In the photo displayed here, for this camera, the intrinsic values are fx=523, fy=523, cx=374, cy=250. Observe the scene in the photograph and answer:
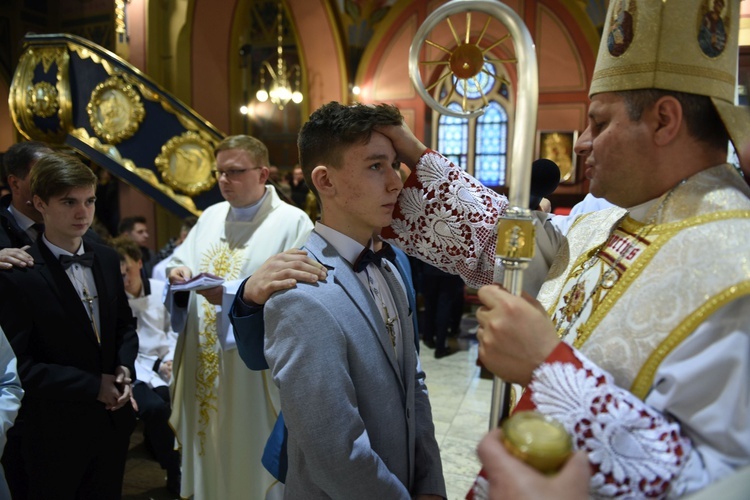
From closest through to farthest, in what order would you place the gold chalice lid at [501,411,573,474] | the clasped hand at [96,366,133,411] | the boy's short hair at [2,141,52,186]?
the gold chalice lid at [501,411,573,474]
the clasped hand at [96,366,133,411]
the boy's short hair at [2,141,52,186]

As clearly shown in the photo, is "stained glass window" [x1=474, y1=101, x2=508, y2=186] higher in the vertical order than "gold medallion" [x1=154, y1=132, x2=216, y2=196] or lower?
higher

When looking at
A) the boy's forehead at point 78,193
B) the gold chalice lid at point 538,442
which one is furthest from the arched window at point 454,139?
the gold chalice lid at point 538,442

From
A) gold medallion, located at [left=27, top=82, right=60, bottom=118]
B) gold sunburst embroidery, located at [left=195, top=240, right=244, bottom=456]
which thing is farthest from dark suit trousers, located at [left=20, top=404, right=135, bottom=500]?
gold medallion, located at [left=27, top=82, right=60, bottom=118]

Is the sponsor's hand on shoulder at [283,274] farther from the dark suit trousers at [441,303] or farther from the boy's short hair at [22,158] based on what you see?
the dark suit trousers at [441,303]

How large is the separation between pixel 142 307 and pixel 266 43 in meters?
11.8

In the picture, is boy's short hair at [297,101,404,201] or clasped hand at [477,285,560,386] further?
boy's short hair at [297,101,404,201]

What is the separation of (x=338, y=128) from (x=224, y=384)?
5.99 ft

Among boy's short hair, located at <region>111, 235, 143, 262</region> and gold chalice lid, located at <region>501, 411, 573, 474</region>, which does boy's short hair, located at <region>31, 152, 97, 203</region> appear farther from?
gold chalice lid, located at <region>501, 411, 573, 474</region>

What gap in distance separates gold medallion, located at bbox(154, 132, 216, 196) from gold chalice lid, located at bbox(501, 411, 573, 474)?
5.51m

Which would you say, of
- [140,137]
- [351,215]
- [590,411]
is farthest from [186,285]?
[140,137]

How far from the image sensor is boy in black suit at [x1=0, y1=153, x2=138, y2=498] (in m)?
2.11

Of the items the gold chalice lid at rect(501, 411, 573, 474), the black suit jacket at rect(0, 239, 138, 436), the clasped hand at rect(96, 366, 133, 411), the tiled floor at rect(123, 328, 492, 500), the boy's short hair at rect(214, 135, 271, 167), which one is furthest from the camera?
the tiled floor at rect(123, 328, 492, 500)

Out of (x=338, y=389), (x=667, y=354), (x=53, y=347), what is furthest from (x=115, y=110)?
(x=667, y=354)

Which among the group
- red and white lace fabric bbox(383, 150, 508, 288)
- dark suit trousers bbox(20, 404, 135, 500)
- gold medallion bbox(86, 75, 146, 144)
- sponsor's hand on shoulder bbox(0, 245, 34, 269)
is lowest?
dark suit trousers bbox(20, 404, 135, 500)
